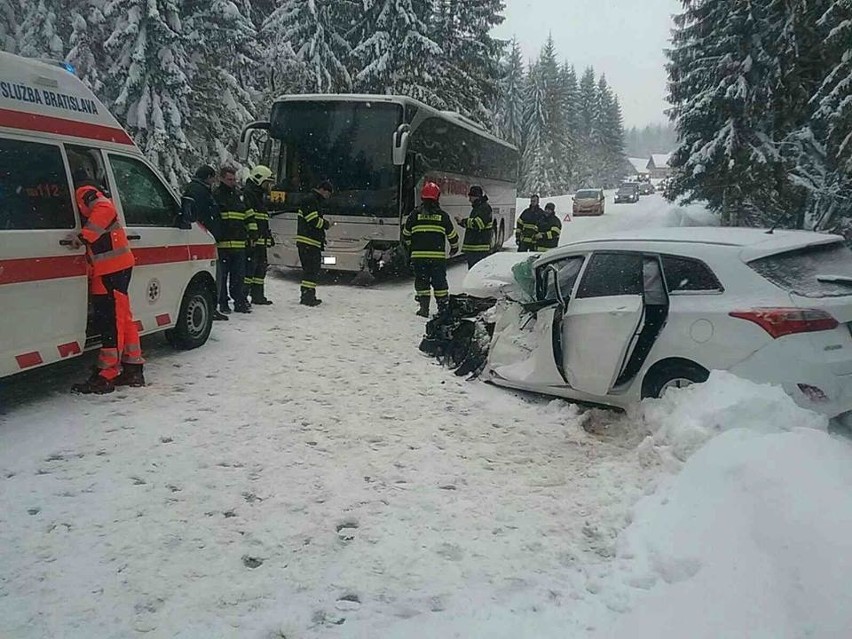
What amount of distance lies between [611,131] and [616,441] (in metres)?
94.1

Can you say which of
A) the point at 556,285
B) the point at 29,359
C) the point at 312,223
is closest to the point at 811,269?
the point at 556,285

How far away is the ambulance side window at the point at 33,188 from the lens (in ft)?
16.4

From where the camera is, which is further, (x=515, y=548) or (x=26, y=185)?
(x=26, y=185)

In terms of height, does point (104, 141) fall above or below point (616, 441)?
above

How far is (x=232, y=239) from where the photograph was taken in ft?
31.2

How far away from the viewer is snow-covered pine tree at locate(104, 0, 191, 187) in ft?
55.6

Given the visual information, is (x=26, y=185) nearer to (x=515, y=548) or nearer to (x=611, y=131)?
(x=515, y=548)

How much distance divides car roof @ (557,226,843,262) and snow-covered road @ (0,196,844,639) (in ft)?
5.04

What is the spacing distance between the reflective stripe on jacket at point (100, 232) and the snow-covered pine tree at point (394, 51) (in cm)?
2214

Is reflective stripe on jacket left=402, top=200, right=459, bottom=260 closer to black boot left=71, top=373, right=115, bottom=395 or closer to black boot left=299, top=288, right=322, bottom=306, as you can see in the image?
black boot left=299, top=288, right=322, bottom=306

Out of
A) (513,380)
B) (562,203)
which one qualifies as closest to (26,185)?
(513,380)

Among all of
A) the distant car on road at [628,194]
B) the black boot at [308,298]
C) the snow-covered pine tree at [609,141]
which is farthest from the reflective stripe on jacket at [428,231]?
the snow-covered pine tree at [609,141]

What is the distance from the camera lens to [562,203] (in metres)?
53.6

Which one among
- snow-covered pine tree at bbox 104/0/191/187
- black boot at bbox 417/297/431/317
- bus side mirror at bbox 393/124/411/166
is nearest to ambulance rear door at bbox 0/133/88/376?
black boot at bbox 417/297/431/317
